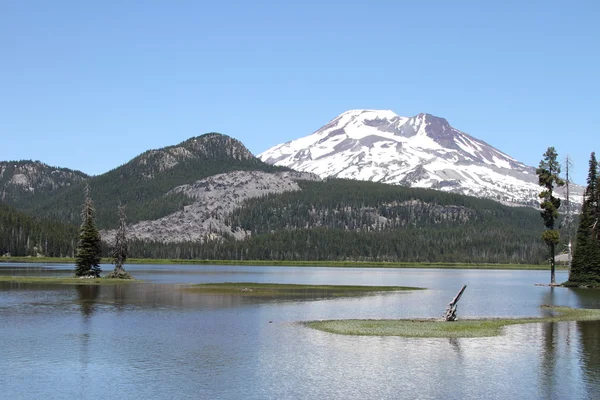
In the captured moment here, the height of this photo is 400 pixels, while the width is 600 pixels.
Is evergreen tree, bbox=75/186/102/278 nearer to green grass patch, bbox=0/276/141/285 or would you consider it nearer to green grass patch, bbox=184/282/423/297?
green grass patch, bbox=0/276/141/285

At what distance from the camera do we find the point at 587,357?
160 feet

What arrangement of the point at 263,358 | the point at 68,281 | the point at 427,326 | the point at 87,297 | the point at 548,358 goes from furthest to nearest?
the point at 68,281 < the point at 87,297 < the point at 427,326 < the point at 548,358 < the point at 263,358

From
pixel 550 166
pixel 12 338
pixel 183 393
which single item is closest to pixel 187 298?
pixel 12 338

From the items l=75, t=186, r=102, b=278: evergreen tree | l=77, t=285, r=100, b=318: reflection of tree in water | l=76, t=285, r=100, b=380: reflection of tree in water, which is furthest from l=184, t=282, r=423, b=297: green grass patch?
l=75, t=186, r=102, b=278: evergreen tree

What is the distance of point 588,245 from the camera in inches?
4611

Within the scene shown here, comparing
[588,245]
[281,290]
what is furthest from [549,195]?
[281,290]

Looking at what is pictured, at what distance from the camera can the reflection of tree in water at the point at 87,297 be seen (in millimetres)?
75688

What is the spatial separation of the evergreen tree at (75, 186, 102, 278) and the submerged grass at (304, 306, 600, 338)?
74.3 m

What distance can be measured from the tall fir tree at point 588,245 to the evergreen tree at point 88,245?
8626 cm

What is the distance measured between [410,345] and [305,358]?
9686 mm

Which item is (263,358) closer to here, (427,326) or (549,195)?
(427,326)

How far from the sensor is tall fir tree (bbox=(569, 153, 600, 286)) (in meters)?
118

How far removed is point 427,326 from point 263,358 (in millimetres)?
20480

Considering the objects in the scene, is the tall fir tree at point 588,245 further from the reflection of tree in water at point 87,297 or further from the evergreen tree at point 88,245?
the evergreen tree at point 88,245
